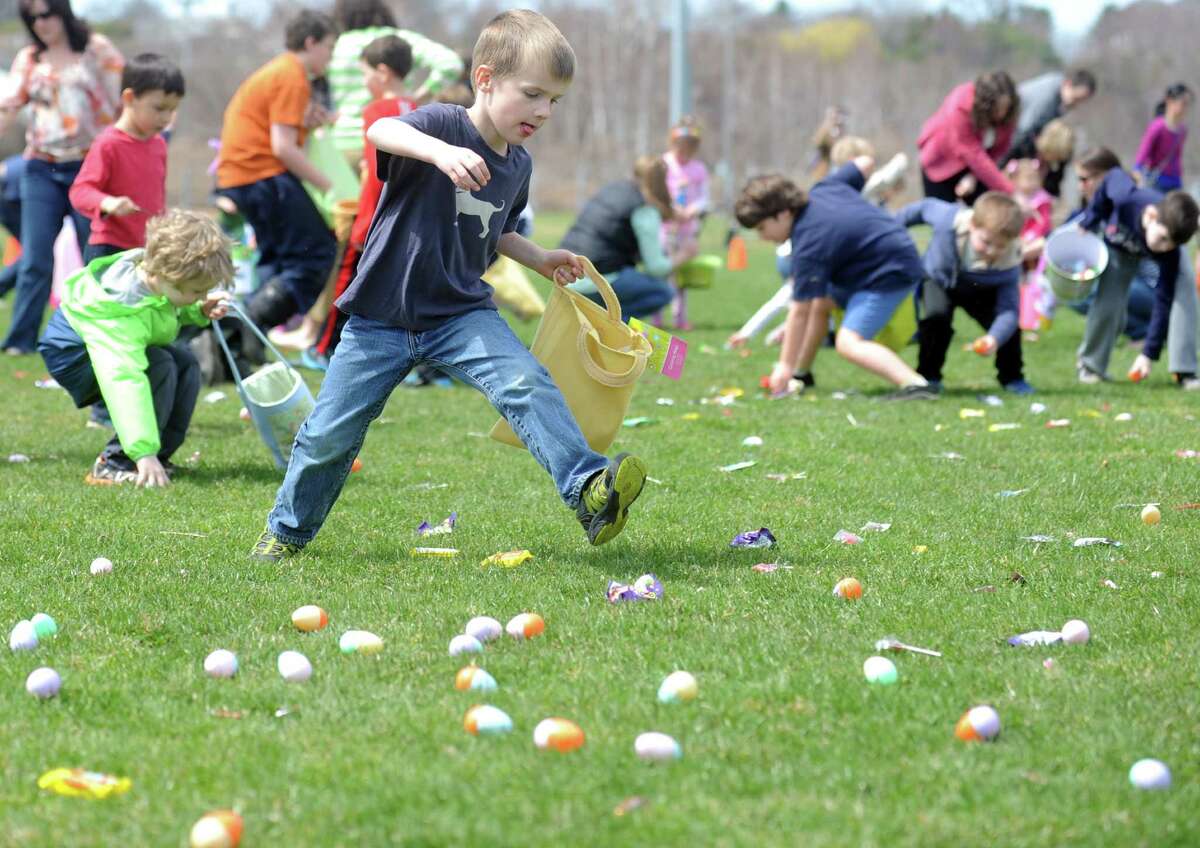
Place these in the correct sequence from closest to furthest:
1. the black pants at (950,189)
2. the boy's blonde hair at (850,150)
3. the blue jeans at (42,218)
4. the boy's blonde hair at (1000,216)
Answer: the boy's blonde hair at (1000,216), the blue jeans at (42,218), the black pants at (950,189), the boy's blonde hair at (850,150)

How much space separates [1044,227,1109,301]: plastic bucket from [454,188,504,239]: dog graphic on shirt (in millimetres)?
5713

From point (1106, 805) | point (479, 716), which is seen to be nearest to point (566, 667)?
point (479, 716)

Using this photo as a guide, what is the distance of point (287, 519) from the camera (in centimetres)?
461

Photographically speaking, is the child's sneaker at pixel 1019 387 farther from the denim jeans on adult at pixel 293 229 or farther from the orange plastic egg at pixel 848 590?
the orange plastic egg at pixel 848 590

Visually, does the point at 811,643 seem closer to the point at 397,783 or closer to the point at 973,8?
the point at 397,783

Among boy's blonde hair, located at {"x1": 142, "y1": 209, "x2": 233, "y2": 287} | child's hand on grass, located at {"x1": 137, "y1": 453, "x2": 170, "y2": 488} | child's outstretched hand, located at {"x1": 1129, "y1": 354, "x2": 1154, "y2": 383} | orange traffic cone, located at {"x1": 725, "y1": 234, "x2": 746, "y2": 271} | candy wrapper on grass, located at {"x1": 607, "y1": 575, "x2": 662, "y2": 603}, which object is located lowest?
orange traffic cone, located at {"x1": 725, "y1": 234, "x2": 746, "y2": 271}

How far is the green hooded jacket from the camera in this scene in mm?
5512

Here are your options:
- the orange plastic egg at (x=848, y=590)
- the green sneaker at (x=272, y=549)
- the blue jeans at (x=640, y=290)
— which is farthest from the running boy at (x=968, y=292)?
the green sneaker at (x=272, y=549)

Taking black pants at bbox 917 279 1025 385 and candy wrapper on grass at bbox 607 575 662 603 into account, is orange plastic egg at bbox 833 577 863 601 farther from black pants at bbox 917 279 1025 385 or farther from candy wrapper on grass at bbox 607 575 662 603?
black pants at bbox 917 279 1025 385

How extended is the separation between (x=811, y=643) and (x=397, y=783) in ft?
4.25

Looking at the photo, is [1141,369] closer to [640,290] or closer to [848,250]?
[848,250]

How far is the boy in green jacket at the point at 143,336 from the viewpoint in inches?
219

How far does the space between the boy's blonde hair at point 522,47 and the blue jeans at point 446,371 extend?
0.77m

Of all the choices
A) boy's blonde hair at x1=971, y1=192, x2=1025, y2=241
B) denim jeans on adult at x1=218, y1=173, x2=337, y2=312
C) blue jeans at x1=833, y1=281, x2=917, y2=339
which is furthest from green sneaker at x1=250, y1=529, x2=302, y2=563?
boy's blonde hair at x1=971, y1=192, x2=1025, y2=241
